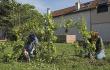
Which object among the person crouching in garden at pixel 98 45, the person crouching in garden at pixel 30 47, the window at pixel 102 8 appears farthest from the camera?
the window at pixel 102 8

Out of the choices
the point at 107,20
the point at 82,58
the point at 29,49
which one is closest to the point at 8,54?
the point at 29,49

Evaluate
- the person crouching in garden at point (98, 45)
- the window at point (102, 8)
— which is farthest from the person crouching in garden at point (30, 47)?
the window at point (102, 8)

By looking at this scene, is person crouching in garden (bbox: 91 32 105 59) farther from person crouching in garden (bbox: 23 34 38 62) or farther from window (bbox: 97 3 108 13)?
window (bbox: 97 3 108 13)

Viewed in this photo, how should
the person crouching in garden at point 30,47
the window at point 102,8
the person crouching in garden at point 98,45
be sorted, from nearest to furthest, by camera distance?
the person crouching in garden at point 30,47, the person crouching in garden at point 98,45, the window at point 102,8

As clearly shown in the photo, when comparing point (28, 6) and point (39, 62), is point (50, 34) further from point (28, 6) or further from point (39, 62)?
point (28, 6)

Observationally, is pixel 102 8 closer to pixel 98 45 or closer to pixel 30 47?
pixel 98 45

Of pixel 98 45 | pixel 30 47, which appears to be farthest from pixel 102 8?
pixel 30 47

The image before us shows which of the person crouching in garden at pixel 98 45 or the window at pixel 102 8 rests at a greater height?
the window at pixel 102 8

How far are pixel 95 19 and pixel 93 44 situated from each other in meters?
41.6

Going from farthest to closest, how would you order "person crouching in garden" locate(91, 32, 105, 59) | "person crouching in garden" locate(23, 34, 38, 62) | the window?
the window → "person crouching in garden" locate(91, 32, 105, 59) → "person crouching in garden" locate(23, 34, 38, 62)

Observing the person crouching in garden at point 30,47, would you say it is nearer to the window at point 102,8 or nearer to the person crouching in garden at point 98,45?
the person crouching in garden at point 98,45

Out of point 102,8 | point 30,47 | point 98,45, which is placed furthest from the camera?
point 102,8

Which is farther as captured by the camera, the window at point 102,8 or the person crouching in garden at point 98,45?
the window at point 102,8

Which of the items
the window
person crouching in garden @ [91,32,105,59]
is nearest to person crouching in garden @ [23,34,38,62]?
person crouching in garden @ [91,32,105,59]
